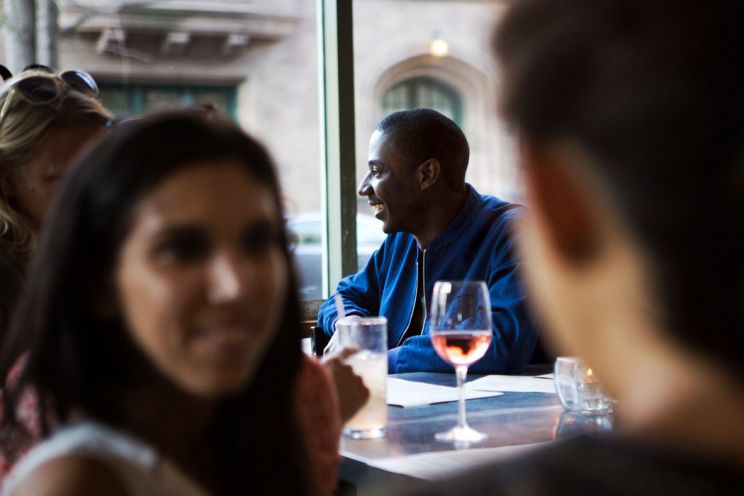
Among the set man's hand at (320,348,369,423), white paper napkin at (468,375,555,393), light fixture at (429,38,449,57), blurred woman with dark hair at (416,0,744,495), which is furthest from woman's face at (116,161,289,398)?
light fixture at (429,38,449,57)

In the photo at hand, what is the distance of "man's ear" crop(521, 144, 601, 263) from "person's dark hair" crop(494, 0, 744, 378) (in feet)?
0.05

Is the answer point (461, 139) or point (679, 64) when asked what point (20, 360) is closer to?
point (679, 64)

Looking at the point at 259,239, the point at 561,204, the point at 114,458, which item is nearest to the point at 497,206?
the point at 259,239

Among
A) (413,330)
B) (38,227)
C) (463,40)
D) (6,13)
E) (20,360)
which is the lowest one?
(413,330)

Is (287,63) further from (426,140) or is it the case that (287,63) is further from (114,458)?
(114,458)

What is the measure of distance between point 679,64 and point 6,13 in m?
4.13

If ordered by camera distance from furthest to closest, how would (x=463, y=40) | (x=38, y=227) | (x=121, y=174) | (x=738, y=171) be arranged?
(x=463, y=40) < (x=38, y=227) < (x=121, y=174) < (x=738, y=171)

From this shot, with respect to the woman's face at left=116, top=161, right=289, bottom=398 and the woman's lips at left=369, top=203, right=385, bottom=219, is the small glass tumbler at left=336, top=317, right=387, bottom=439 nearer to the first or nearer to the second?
the woman's face at left=116, top=161, right=289, bottom=398

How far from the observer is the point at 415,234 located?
3297 mm

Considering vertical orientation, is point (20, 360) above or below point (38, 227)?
below

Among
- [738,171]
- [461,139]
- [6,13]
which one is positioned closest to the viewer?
[738,171]

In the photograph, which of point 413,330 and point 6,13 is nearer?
point 413,330

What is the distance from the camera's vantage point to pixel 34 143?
5.48 ft


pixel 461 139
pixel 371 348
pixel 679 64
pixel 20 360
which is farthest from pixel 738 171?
pixel 461 139
